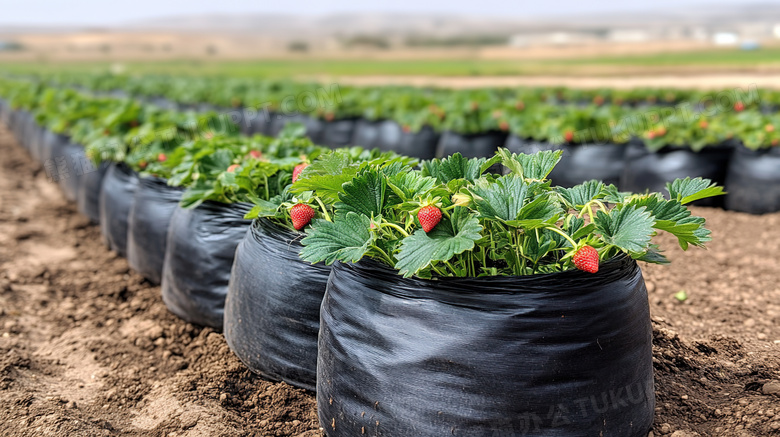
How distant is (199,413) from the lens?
2348 millimetres

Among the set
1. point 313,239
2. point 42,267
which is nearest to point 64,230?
point 42,267

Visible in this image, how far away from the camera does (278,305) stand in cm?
234

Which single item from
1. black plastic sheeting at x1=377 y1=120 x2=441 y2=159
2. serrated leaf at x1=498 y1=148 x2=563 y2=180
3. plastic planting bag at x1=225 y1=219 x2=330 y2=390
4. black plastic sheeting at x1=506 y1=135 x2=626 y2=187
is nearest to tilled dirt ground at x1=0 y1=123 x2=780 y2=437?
plastic planting bag at x1=225 y1=219 x2=330 y2=390

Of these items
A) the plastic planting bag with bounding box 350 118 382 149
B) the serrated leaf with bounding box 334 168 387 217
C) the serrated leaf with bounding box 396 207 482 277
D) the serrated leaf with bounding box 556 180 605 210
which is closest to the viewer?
the serrated leaf with bounding box 396 207 482 277

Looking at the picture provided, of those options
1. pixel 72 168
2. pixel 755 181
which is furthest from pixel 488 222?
pixel 72 168

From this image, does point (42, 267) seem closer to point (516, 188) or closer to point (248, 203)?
point (248, 203)

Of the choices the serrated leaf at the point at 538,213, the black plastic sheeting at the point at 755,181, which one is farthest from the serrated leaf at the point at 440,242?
the black plastic sheeting at the point at 755,181

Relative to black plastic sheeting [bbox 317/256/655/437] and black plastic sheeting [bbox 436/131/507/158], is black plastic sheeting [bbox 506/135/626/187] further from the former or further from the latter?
black plastic sheeting [bbox 317/256/655/437]

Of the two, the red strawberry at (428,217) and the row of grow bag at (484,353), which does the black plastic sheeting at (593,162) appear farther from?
the red strawberry at (428,217)

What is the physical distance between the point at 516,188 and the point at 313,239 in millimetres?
563

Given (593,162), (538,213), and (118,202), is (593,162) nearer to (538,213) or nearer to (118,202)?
(118,202)

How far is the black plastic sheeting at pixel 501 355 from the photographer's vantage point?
1662 millimetres

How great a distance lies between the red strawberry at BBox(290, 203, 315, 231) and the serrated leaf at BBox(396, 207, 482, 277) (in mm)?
540

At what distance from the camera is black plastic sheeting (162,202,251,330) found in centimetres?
289
